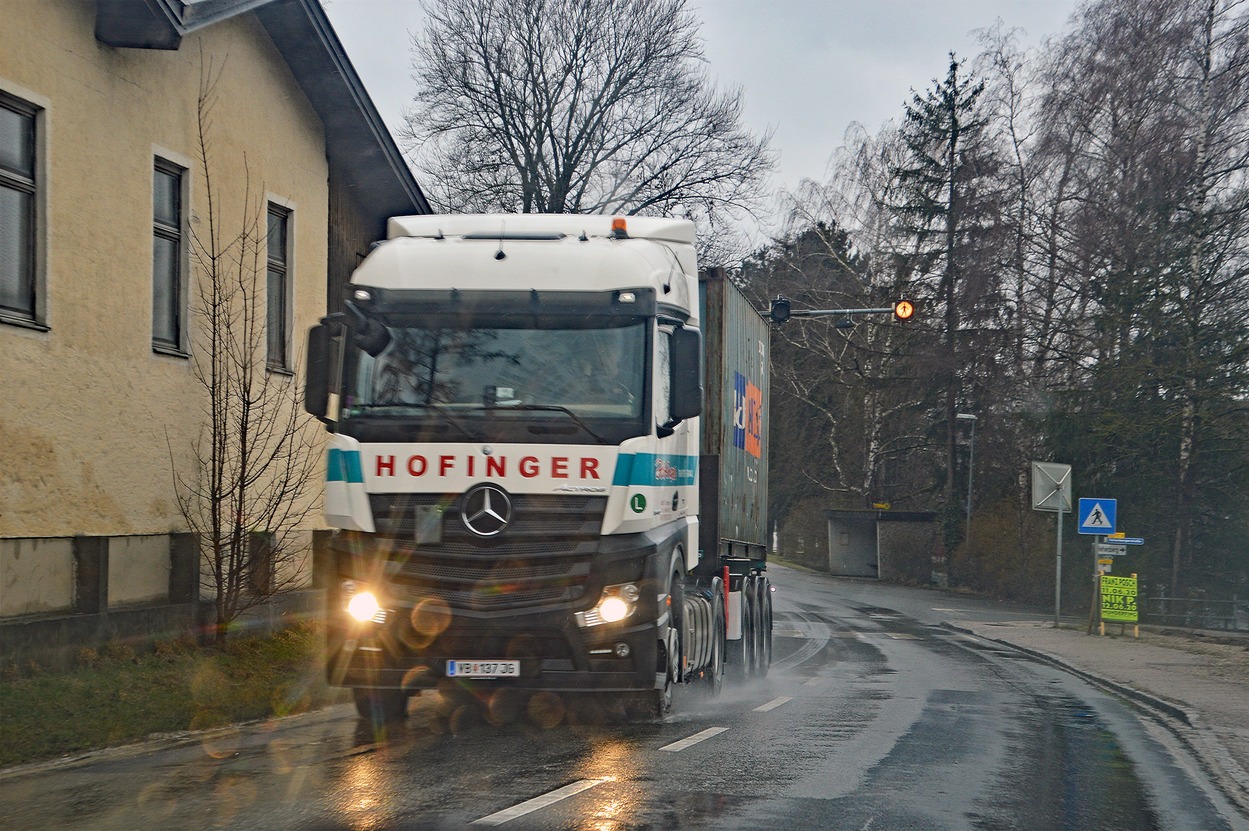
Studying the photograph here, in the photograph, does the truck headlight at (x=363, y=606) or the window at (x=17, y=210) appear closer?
the truck headlight at (x=363, y=606)

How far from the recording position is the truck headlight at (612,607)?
9.27 metres

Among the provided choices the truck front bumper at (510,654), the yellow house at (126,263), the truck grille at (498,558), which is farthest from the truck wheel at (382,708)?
the yellow house at (126,263)

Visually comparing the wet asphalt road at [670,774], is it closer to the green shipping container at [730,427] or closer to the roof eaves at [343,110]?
the green shipping container at [730,427]

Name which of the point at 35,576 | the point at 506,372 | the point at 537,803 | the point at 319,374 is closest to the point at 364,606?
the point at 319,374

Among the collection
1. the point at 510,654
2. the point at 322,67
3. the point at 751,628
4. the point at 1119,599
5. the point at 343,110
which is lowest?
the point at 1119,599

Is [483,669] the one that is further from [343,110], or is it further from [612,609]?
[343,110]

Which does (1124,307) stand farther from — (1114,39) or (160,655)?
(160,655)

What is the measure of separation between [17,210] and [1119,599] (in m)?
22.2

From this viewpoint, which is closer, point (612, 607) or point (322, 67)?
point (612, 607)

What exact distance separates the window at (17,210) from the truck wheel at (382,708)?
4242 millimetres

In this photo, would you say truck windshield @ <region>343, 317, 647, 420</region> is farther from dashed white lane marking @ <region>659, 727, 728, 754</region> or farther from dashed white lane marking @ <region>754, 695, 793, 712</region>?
dashed white lane marking @ <region>754, 695, 793, 712</region>

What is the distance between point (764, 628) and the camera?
16641 millimetres

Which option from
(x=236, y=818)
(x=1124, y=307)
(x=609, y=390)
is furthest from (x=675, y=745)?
(x=1124, y=307)

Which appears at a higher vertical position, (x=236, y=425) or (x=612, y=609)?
(x=236, y=425)
